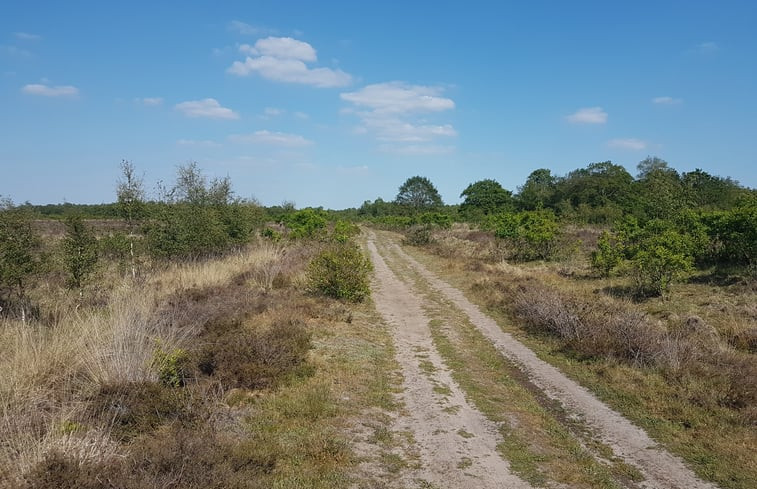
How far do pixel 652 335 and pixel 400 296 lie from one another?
9.35 metres

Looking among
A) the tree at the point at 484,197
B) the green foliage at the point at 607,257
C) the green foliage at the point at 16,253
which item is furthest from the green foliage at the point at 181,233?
the tree at the point at 484,197

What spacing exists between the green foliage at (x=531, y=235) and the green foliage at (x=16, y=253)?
2230cm

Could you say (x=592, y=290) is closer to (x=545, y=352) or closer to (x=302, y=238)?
(x=545, y=352)

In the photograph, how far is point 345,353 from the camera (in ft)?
32.2

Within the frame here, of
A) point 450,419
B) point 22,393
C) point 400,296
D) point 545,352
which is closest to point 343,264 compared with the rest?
point 400,296

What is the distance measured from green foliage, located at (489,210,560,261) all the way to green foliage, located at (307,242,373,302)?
44.5 feet

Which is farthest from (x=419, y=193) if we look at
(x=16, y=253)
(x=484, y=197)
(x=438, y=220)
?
(x=16, y=253)

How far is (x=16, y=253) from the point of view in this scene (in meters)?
11.5

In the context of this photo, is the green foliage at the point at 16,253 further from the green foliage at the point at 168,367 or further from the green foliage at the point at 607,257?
the green foliage at the point at 607,257

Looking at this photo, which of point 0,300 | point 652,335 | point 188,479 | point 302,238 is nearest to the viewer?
point 188,479

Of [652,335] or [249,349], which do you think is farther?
[652,335]

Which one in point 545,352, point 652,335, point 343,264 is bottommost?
point 545,352

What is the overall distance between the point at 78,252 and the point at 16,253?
8.52 feet

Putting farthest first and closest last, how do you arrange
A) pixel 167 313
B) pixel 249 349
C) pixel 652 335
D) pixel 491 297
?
pixel 491 297
pixel 167 313
pixel 652 335
pixel 249 349
